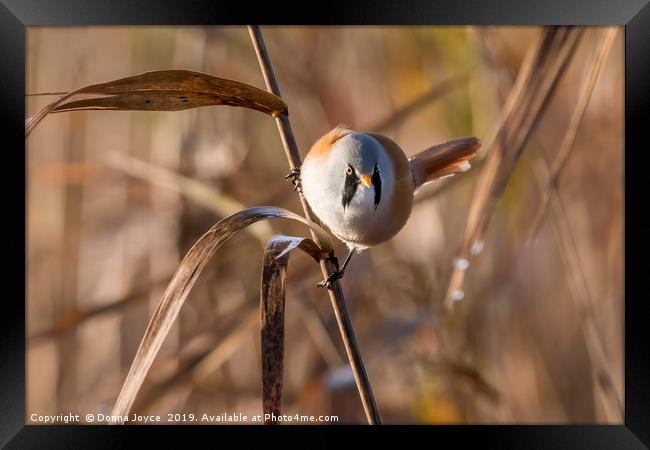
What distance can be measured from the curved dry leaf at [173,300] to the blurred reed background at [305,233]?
692 mm

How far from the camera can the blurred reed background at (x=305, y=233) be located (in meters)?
1.97

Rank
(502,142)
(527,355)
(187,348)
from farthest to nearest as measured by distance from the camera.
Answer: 1. (527,355)
2. (187,348)
3. (502,142)

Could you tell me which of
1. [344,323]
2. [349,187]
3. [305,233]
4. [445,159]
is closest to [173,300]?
[344,323]

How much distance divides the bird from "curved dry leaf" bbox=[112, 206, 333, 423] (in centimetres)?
45

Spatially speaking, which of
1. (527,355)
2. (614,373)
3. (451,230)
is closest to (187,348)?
(451,230)

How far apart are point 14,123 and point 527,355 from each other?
1.65 meters

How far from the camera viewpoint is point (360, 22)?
1555mm

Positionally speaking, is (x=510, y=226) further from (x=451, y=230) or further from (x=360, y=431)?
(x=360, y=431)

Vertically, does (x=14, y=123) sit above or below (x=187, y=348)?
above

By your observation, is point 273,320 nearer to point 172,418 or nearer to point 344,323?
point 344,323

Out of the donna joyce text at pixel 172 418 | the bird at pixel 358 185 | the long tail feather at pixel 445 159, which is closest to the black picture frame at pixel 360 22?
the donna joyce text at pixel 172 418

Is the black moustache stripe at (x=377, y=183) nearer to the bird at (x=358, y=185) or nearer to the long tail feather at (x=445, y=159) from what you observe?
the bird at (x=358, y=185)

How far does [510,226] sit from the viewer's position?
2.13 metres

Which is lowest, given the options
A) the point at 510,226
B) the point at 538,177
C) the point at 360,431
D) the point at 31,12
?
the point at 360,431
